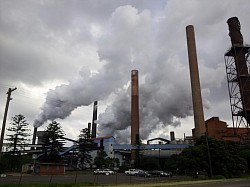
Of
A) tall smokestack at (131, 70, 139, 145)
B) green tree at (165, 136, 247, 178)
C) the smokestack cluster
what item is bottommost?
green tree at (165, 136, 247, 178)

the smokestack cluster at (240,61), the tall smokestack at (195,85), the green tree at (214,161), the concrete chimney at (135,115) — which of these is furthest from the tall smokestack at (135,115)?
the green tree at (214,161)

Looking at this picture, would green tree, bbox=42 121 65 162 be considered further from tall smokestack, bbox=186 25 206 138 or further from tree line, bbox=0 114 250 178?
tall smokestack, bbox=186 25 206 138

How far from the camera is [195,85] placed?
65.4 metres

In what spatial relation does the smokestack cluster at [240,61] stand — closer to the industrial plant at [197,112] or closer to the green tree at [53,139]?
the industrial plant at [197,112]

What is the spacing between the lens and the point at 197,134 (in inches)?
2463

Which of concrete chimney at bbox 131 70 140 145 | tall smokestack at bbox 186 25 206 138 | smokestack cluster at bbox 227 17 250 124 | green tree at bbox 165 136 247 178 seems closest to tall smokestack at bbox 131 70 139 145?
concrete chimney at bbox 131 70 140 145

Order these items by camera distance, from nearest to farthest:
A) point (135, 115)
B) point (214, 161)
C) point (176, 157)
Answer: point (214, 161) < point (176, 157) < point (135, 115)

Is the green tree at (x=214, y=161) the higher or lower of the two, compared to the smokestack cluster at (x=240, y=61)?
lower

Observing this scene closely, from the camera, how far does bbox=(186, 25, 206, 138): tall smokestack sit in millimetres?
63094

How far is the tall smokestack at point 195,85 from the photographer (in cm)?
6309

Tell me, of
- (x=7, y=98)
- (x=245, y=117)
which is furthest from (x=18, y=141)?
(x=245, y=117)

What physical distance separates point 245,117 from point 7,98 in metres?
62.4

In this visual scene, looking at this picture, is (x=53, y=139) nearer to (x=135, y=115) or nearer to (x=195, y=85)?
(x=135, y=115)

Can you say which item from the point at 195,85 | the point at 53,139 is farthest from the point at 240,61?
the point at 53,139
